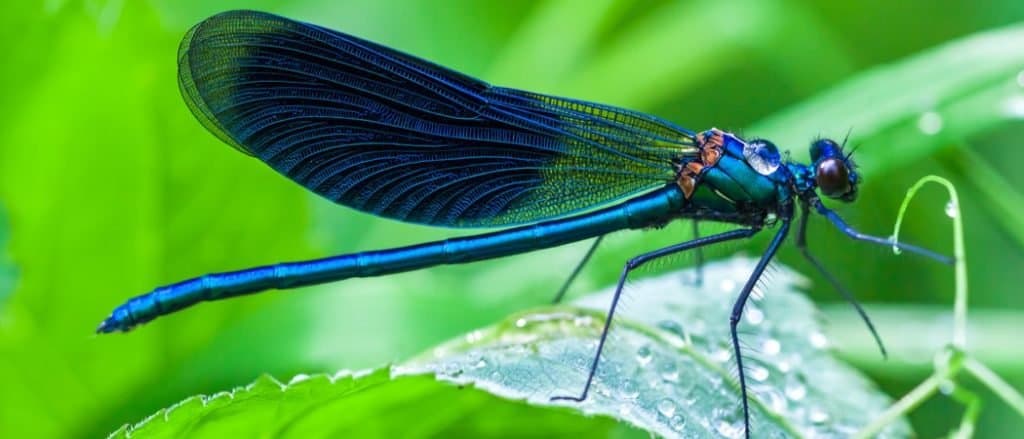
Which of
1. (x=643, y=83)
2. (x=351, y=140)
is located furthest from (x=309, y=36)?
(x=643, y=83)

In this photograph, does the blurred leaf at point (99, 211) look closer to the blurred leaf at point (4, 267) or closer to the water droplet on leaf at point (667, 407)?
the blurred leaf at point (4, 267)

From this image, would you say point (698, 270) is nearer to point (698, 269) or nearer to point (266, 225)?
point (698, 269)

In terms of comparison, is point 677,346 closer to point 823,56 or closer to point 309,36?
point 309,36

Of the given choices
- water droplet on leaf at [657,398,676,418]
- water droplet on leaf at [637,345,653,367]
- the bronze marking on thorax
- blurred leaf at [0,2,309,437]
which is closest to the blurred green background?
blurred leaf at [0,2,309,437]

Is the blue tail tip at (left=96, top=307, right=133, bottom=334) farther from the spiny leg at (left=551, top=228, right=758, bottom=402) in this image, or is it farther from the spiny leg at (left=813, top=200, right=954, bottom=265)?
the spiny leg at (left=813, top=200, right=954, bottom=265)

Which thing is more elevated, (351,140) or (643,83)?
(643,83)

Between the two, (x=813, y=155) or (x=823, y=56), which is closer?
(x=813, y=155)
